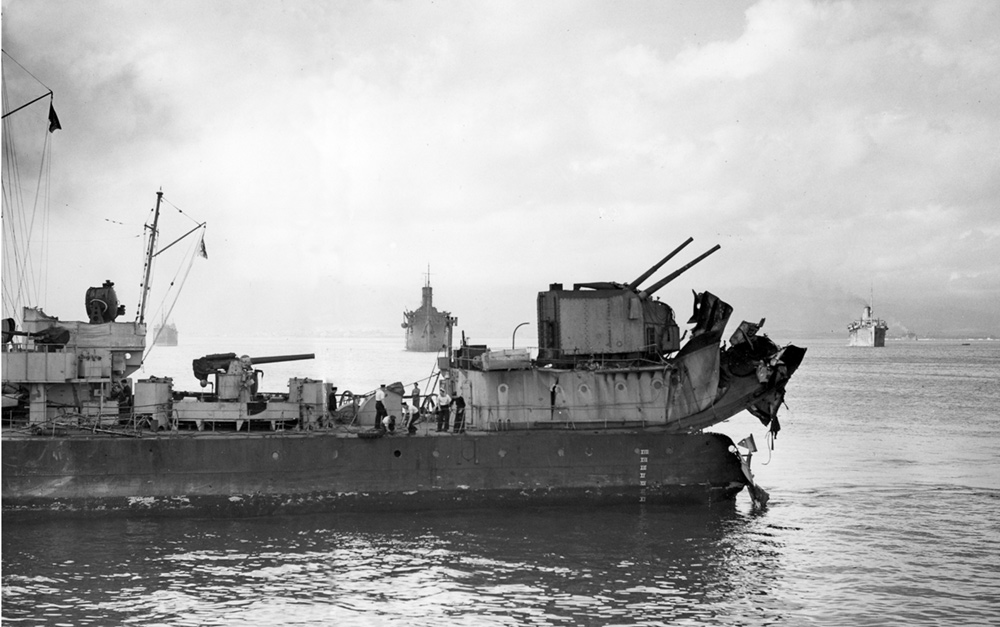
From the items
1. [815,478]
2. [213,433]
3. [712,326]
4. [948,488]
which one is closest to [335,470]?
[213,433]

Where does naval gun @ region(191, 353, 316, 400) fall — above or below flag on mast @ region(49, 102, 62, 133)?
below

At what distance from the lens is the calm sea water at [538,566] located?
592 inches

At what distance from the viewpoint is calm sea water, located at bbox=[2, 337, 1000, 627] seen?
15039 mm

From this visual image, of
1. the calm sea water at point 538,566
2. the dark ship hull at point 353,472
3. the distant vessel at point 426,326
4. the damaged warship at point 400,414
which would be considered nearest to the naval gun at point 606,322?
the damaged warship at point 400,414

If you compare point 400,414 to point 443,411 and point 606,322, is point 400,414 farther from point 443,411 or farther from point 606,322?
point 606,322

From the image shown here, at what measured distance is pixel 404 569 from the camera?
1750 cm

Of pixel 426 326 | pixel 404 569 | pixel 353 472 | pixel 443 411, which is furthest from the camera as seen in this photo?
pixel 426 326

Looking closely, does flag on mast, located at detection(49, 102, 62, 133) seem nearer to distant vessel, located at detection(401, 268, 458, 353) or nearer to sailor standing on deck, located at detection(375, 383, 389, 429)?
sailor standing on deck, located at detection(375, 383, 389, 429)

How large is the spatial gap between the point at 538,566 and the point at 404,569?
112 inches

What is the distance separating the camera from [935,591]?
54.4 feet

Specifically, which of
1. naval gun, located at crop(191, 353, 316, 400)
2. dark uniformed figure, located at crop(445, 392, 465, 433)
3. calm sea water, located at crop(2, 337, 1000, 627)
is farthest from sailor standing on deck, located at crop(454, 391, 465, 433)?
naval gun, located at crop(191, 353, 316, 400)

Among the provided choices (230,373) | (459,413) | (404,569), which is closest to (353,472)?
(459,413)

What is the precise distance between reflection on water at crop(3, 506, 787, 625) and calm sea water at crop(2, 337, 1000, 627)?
0.05 metres

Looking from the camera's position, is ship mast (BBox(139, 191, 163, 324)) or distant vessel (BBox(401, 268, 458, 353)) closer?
ship mast (BBox(139, 191, 163, 324))
